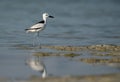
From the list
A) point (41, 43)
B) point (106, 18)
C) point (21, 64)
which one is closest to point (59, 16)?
point (106, 18)

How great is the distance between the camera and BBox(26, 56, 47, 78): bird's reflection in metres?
15.4

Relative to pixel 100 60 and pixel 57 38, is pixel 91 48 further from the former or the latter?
pixel 57 38

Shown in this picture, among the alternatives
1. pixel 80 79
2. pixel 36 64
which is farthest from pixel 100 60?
pixel 80 79

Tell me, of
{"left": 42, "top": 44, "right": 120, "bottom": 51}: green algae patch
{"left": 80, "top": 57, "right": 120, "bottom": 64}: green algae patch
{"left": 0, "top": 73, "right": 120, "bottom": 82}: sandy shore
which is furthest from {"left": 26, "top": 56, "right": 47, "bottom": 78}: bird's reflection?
{"left": 42, "top": 44, "right": 120, "bottom": 51}: green algae patch

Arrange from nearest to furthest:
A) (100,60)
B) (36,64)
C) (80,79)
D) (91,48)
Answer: (80,79) < (36,64) < (100,60) < (91,48)

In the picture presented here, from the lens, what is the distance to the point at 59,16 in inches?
1561

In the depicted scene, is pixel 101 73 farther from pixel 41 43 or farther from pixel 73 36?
pixel 73 36

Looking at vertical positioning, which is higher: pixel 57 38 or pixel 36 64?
pixel 36 64

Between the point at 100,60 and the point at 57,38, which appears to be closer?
the point at 100,60

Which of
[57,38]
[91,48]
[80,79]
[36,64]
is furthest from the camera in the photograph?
[57,38]

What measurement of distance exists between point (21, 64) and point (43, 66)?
0.77 metres

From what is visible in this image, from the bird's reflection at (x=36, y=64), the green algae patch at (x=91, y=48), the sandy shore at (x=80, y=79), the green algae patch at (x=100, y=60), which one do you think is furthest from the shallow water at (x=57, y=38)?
the green algae patch at (x=91, y=48)

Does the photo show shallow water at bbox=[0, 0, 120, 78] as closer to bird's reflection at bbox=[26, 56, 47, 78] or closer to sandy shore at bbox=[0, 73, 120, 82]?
bird's reflection at bbox=[26, 56, 47, 78]

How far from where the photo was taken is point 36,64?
16.5 metres
